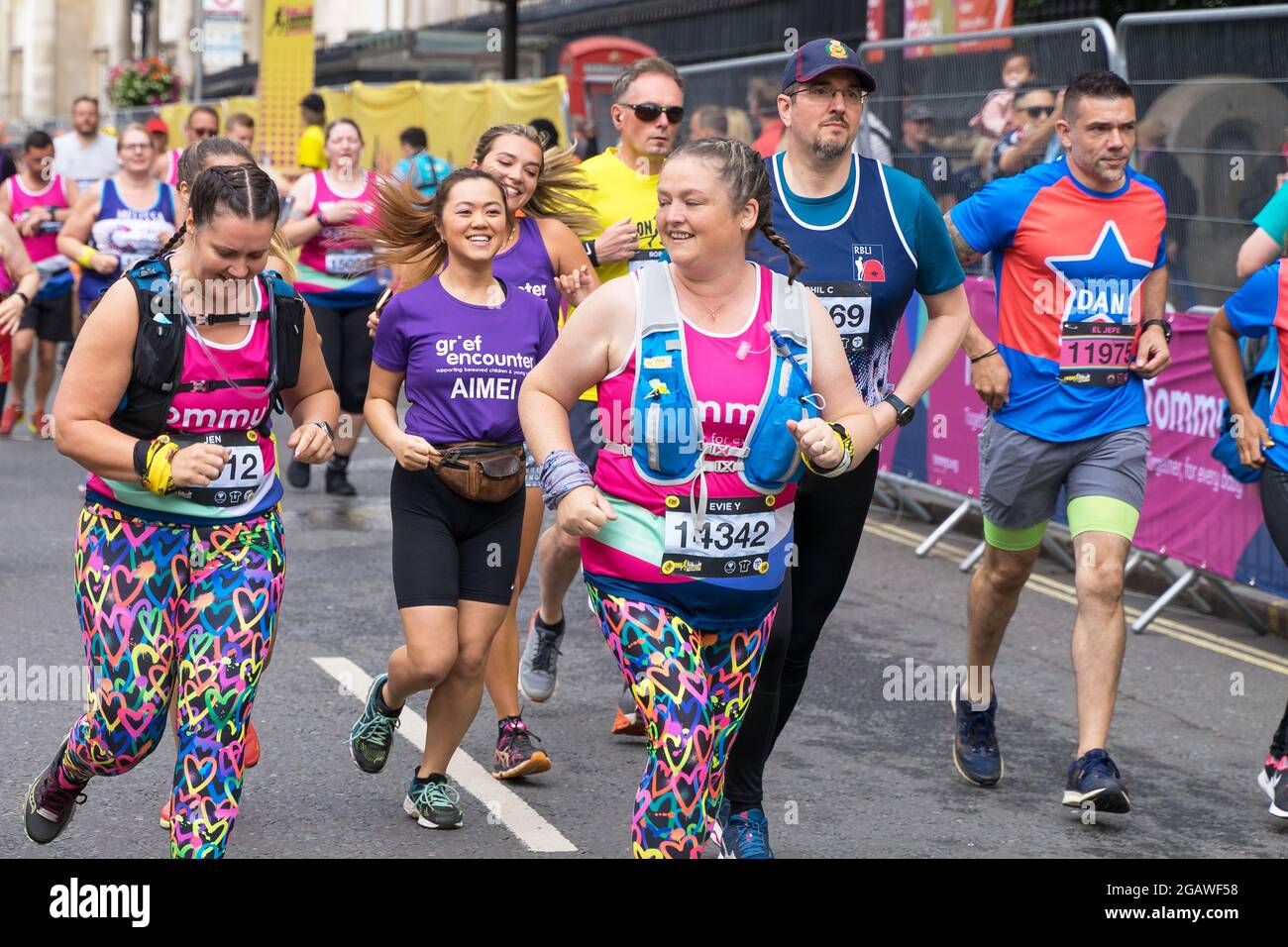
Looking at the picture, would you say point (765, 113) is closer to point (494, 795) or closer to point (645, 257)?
point (645, 257)

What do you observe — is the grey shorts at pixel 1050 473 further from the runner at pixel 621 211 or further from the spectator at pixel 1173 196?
the spectator at pixel 1173 196

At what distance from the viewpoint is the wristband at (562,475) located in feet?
13.5

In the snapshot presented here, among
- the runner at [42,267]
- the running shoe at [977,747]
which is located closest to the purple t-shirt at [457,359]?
the running shoe at [977,747]

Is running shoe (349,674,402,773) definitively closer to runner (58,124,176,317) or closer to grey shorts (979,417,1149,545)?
grey shorts (979,417,1149,545)

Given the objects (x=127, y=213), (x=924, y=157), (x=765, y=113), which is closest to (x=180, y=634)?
(x=127, y=213)

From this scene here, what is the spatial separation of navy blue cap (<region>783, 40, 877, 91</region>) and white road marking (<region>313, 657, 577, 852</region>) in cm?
225

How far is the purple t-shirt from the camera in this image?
18.1 ft

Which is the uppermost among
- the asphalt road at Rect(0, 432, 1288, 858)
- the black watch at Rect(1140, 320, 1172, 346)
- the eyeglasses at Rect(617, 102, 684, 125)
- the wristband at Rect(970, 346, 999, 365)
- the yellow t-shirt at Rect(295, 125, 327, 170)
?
the yellow t-shirt at Rect(295, 125, 327, 170)

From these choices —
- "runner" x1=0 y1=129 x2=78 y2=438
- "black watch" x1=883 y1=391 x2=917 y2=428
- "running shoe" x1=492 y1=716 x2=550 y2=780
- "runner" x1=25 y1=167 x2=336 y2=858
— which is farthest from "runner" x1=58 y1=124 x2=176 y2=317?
"black watch" x1=883 y1=391 x2=917 y2=428

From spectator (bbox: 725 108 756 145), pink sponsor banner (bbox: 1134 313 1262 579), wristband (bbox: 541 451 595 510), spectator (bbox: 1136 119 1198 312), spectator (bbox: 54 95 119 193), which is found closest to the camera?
wristband (bbox: 541 451 595 510)

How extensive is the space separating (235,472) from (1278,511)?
3299 mm

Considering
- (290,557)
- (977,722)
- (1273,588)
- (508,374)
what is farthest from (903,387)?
(290,557)

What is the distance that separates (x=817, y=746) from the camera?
6.77m

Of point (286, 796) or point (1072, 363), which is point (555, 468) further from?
point (1072, 363)
